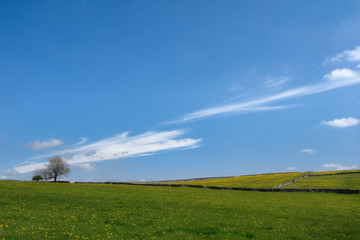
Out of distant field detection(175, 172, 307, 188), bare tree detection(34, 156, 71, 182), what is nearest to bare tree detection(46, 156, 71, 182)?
bare tree detection(34, 156, 71, 182)

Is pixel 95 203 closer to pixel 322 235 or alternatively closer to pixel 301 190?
pixel 322 235

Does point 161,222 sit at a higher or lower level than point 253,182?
higher

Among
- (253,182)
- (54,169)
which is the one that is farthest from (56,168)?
(253,182)

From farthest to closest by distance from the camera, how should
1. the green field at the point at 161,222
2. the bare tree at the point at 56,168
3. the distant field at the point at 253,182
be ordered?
1. the bare tree at the point at 56,168
2. the distant field at the point at 253,182
3. the green field at the point at 161,222

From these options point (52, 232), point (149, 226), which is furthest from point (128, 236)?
point (52, 232)

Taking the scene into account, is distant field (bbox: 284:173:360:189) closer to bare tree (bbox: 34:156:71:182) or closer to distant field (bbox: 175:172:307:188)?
distant field (bbox: 175:172:307:188)

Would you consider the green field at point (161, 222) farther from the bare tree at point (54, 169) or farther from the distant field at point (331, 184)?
the bare tree at point (54, 169)

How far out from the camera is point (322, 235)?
75.3 feet

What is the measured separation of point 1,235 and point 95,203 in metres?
15.3

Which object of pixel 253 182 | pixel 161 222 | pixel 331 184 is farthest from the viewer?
pixel 253 182

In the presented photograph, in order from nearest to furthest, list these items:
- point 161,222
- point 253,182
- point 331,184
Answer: point 161,222
point 331,184
point 253,182

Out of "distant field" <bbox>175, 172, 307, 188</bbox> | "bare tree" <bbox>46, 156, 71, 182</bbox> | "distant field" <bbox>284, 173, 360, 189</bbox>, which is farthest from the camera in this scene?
"bare tree" <bbox>46, 156, 71, 182</bbox>

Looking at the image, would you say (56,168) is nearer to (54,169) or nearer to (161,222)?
(54,169)

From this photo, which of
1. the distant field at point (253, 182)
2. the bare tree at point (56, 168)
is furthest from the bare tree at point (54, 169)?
the distant field at point (253, 182)
